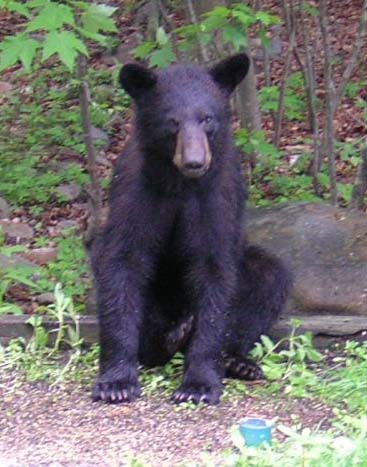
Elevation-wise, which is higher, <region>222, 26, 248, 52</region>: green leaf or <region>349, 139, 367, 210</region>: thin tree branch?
<region>222, 26, 248, 52</region>: green leaf

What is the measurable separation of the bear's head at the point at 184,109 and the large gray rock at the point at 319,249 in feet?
4.57

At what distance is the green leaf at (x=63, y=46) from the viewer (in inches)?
247

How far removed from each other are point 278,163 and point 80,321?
3.84 m

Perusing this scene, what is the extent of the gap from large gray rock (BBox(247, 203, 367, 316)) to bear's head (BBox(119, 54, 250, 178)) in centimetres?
139

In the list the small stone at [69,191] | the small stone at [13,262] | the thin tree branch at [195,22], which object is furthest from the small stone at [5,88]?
the thin tree branch at [195,22]

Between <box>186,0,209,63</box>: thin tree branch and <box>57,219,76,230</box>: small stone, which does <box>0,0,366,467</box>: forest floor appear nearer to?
<box>186,0,209,63</box>: thin tree branch

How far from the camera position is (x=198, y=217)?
18.3 feet

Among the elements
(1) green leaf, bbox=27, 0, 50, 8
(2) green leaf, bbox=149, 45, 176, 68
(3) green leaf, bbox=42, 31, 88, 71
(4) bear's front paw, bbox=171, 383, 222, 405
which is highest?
(1) green leaf, bbox=27, 0, 50, 8

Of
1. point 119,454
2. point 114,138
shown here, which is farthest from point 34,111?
point 119,454

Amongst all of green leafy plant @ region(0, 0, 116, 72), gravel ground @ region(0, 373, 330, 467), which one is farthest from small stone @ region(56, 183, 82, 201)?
gravel ground @ region(0, 373, 330, 467)

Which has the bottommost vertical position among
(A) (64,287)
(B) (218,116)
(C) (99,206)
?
(A) (64,287)

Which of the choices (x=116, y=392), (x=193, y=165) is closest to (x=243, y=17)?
(x=193, y=165)

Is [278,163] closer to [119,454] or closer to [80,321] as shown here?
[80,321]

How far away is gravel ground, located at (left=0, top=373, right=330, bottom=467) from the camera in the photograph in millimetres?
4742
